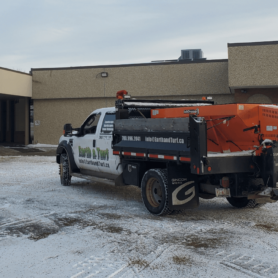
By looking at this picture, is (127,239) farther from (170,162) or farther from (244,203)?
(244,203)

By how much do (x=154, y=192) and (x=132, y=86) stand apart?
19.2 meters

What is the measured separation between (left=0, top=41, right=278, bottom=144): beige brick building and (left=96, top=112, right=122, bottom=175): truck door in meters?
12.1

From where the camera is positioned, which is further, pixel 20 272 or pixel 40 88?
pixel 40 88

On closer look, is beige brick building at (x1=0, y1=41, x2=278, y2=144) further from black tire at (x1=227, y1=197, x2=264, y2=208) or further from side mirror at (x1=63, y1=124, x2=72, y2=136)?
black tire at (x1=227, y1=197, x2=264, y2=208)

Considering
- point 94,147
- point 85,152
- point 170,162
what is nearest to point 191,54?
point 85,152

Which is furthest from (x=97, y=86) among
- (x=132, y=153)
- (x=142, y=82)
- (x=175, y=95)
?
(x=132, y=153)

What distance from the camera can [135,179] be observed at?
825 centimetres

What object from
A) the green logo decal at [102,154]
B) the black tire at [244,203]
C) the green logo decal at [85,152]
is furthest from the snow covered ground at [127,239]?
the green logo decal at [85,152]

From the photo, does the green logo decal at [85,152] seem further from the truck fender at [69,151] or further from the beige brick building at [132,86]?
the beige brick building at [132,86]

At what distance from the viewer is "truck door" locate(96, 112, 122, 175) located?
29.5 feet

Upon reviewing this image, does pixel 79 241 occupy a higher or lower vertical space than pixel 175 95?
lower

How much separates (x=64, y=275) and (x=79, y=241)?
4.28 feet

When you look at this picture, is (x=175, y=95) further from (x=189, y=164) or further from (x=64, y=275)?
(x=64, y=275)

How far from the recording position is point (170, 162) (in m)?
7.27
